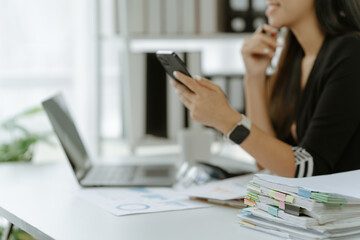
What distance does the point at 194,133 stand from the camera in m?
1.96

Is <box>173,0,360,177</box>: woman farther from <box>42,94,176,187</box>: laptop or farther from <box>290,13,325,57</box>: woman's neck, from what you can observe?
<box>42,94,176,187</box>: laptop

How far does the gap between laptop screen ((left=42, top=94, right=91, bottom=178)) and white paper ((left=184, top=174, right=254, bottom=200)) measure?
34 centimetres

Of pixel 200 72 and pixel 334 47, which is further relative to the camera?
pixel 200 72

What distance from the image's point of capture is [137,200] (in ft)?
4.56

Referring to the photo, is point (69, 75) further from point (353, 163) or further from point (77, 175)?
point (353, 163)

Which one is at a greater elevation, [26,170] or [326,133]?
[326,133]

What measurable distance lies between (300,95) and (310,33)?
0.19 meters

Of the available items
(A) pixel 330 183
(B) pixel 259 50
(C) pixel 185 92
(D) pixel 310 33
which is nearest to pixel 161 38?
(B) pixel 259 50

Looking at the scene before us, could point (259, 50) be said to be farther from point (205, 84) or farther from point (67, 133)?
point (67, 133)

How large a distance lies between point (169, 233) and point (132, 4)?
1.48m

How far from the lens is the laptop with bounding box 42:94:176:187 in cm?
156

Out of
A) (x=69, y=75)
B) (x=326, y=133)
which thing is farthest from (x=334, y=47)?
(x=69, y=75)

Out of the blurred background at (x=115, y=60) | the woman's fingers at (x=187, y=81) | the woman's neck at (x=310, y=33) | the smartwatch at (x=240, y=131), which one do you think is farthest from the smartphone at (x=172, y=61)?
the blurred background at (x=115, y=60)

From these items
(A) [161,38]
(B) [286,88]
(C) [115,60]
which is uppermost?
(A) [161,38]
